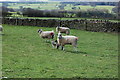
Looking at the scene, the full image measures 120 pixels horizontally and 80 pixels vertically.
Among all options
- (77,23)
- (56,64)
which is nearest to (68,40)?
(56,64)

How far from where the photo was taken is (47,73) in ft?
35.7

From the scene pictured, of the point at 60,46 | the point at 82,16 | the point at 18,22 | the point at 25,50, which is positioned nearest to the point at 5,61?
the point at 25,50

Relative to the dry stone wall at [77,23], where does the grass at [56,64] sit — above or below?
above

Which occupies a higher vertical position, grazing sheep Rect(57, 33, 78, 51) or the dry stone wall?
grazing sheep Rect(57, 33, 78, 51)

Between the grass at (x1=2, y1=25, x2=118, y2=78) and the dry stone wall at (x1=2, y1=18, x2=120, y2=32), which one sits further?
the dry stone wall at (x1=2, y1=18, x2=120, y2=32)

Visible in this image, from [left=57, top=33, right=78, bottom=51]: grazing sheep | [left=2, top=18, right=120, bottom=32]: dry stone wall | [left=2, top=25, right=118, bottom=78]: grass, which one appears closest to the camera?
[left=2, top=25, right=118, bottom=78]: grass

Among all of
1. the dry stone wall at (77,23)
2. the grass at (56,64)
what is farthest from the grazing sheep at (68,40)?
the dry stone wall at (77,23)

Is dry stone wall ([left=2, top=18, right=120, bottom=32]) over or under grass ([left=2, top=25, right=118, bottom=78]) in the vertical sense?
under

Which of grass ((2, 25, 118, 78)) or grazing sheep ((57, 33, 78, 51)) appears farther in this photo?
grazing sheep ((57, 33, 78, 51))

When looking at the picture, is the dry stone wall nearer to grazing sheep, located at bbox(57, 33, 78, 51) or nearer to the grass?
the grass

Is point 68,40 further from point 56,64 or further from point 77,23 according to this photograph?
point 77,23

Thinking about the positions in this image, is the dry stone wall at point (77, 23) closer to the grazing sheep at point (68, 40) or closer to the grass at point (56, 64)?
the grass at point (56, 64)

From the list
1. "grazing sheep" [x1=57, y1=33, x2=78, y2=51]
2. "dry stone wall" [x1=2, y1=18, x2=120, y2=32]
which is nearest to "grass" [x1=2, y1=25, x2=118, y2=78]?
"grazing sheep" [x1=57, y1=33, x2=78, y2=51]

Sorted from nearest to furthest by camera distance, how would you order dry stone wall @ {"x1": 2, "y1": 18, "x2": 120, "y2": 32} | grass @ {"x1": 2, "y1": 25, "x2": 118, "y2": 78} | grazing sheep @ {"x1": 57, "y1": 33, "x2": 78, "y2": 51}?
grass @ {"x1": 2, "y1": 25, "x2": 118, "y2": 78} < grazing sheep @ {"x1": 57, "y1": 33, "x2": 78, "y2": 51} < dry stone wall @ {"x1": 2, "y1": 18, "x2": 120, "y2": 32}
